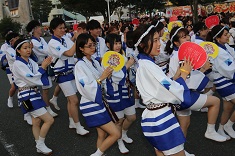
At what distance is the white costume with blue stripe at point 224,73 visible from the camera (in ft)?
11.2

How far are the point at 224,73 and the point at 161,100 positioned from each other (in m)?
1.56

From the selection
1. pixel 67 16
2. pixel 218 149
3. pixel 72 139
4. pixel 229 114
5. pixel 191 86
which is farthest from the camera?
pixel 67 16

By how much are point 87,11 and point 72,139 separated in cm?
2992

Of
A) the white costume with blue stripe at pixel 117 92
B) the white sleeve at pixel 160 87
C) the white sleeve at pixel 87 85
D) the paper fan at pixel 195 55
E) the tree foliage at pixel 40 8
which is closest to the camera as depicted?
the white sleeve at pixel 160 87

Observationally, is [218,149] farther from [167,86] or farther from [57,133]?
[57,133]

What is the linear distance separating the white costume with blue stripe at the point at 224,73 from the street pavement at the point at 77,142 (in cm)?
71

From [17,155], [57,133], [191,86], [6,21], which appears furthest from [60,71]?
[6,21]

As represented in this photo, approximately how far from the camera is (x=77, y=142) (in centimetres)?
415

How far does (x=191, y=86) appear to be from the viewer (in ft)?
10.7

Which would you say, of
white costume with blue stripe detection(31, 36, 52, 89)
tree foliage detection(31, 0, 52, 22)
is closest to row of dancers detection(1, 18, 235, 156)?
white costume with blue stripe detection(31, 36, 52, 89)

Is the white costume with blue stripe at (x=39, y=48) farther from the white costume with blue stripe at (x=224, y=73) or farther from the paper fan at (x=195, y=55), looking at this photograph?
the paper fan at (x=195, y=55)

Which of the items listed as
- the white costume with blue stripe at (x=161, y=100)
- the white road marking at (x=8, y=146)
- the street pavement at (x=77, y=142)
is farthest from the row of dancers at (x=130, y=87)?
the white road marking at (x=8, y=146)

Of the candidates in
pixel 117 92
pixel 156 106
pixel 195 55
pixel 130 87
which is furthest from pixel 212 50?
pixel 156 106

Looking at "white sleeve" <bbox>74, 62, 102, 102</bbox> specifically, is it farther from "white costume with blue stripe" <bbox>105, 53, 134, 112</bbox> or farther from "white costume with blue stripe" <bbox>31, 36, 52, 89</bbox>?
"white costume with blue stripe" <bbox>31, 36, 52, 89</bbox>
